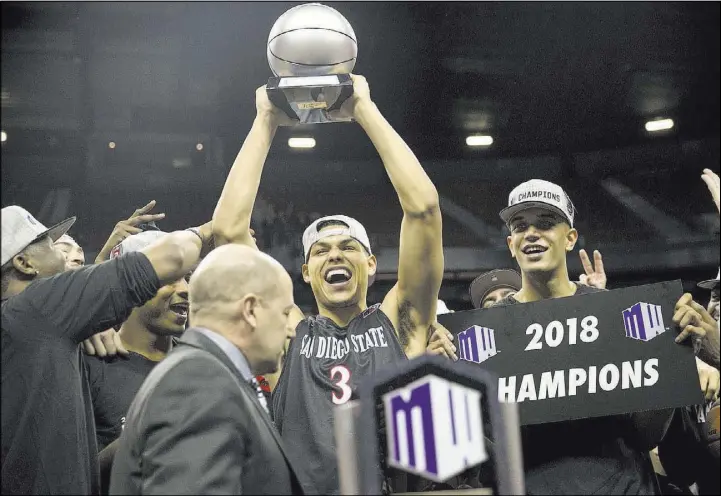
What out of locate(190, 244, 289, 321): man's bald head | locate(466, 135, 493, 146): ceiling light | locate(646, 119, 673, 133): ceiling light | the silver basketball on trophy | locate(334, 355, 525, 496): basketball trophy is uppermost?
locate(646, 119, 673, 133): ceiling light

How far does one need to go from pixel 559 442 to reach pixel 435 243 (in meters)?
0.63

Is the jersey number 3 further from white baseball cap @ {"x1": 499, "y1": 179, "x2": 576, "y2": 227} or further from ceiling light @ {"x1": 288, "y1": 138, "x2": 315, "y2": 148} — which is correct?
ceiling light @ {"x1": 288, "y1": 138, "x2": 315, "y2": 148}

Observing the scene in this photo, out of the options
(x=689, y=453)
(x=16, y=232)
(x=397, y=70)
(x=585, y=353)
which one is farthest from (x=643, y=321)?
(x=397, y=70)

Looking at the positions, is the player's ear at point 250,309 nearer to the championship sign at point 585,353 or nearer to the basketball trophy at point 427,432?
the basketball trophy at point 427,432

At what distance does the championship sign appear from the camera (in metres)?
2.03

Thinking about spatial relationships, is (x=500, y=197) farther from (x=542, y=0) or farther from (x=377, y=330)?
(x=377, y=330)

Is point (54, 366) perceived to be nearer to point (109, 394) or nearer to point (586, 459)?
point (109, 394)

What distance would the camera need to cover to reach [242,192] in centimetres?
217

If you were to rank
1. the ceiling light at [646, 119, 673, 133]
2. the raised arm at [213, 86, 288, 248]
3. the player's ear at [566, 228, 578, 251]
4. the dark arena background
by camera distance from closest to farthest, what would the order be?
the raised arm at [213, 86, 288, 248] < the player's ear at [566, 228, 578, 251] < the dark arena background < the ceiling light at [646, 119, 673, 133]

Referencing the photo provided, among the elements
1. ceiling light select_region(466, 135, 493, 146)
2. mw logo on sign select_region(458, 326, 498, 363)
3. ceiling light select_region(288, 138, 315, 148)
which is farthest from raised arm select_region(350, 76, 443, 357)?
ceiling light select_region(466, 135, 493, 146)

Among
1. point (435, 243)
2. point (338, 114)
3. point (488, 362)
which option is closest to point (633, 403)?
point (488, 362)

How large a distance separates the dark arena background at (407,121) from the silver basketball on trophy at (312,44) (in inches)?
124

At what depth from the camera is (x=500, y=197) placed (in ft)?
28.3

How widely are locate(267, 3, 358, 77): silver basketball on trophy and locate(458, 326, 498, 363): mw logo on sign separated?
806 mm
